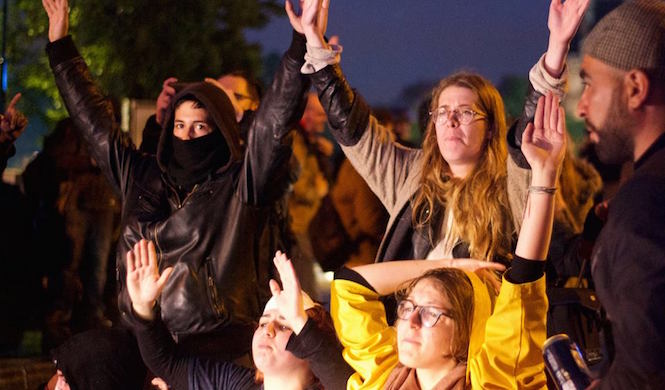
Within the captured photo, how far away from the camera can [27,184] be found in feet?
28.5

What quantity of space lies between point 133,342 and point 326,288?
15.3 feet

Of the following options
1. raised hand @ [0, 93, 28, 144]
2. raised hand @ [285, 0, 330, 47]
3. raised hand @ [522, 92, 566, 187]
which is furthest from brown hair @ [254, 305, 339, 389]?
raised hand @ [0, 93, 28, 144]

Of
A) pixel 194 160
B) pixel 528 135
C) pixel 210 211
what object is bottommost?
pixel 210 211

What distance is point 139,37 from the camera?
14.9 metres

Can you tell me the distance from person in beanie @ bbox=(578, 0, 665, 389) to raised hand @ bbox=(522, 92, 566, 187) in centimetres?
35

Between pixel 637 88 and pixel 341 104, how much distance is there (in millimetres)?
1964

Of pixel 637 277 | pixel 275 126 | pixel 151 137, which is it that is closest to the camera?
pixel 637 277

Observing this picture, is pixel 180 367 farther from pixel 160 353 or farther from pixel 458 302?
pixel 458 302

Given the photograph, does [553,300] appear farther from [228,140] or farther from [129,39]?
[129,39]

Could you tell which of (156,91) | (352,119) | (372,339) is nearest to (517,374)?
(372,339)

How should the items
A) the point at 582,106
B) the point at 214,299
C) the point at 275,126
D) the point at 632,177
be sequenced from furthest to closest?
the point at 214,299 < the point at 275,126 < the point at 582,106 < the point at 632,177

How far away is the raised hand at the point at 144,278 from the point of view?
4.48 m

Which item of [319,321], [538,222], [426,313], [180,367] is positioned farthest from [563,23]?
[180,367]

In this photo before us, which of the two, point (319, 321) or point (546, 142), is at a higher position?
point (546, 142)
